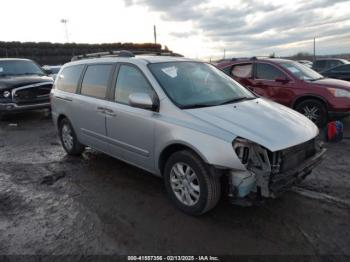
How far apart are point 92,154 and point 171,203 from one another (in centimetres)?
269

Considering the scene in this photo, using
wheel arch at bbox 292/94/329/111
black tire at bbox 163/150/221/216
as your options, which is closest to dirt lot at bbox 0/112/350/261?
black tire at bbox 163/150/221/216

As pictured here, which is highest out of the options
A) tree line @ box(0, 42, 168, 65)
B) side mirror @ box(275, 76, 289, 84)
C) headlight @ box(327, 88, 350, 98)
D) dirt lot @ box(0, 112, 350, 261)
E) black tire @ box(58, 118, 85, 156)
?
tree line @ box(0, 42, 168, 65)

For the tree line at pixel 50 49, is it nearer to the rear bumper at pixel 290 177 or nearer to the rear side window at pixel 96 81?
the rear side window at pixel 96 81

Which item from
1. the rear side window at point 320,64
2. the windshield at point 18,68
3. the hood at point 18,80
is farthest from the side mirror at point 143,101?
the rear side window at point 320,64

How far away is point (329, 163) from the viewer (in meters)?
5.23

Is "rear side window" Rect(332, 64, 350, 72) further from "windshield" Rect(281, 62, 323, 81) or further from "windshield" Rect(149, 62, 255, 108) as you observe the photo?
"windshield" Rect(149, 62, 255, 108)

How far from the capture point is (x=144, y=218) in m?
3.65

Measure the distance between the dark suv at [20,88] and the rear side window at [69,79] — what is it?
13.0ft

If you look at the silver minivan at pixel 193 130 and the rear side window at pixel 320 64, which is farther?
the rear side window at pixel 320 64

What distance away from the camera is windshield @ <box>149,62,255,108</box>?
3930 millimetres

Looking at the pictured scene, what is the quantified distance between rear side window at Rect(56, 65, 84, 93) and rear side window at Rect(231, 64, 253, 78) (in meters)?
4.70

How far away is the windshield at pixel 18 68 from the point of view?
33.7ft

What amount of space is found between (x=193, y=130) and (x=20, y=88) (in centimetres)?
769

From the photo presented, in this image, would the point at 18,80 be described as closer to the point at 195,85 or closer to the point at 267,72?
the point at 267,72
